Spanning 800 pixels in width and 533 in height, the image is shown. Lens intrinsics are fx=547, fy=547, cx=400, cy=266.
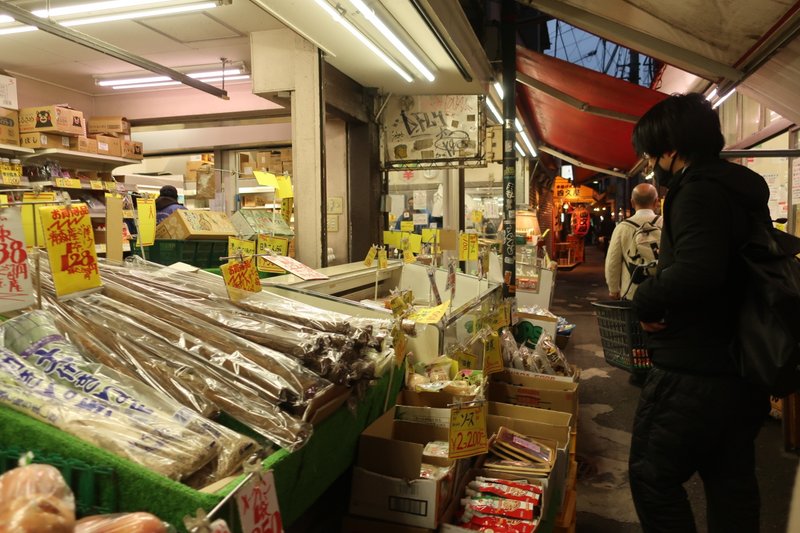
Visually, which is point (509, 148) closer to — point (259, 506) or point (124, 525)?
point (259, 506)

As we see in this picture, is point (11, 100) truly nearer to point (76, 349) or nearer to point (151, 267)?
point (151, 267)

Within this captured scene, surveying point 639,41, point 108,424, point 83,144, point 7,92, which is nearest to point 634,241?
point 639,41

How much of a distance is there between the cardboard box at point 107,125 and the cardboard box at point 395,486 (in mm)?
7912

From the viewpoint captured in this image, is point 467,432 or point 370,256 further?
point 370,256

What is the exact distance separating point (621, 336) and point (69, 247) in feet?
7.82

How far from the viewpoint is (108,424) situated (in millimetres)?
1104

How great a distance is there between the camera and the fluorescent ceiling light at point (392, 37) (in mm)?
3307

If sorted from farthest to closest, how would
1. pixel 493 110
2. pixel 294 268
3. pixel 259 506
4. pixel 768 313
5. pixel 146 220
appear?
pixel 493 110 < pixel 294 268 < pixel 146 220 < pixel 768 313 < pixel 259 506

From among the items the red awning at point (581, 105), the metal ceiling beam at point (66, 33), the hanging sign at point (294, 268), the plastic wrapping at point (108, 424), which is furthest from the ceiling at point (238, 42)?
the plastic wrapping at point (108, 424)

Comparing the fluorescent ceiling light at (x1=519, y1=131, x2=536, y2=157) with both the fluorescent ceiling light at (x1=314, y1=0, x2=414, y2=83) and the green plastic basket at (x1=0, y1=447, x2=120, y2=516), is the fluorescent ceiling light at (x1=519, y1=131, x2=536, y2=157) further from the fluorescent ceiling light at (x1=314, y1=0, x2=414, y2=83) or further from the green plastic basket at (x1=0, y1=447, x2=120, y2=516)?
the green plastic basket at (x1=0, y1=447, x2=120, y2=516)

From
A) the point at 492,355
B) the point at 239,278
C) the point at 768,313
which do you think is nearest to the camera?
the point at 768,313

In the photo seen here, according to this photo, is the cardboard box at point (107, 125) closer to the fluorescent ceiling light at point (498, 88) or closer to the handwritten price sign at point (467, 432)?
the fluorescent ceiling light at point (498, 88)

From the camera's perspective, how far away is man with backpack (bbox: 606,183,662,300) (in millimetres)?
4648

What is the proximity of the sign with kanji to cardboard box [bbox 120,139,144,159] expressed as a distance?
8.51 metres
